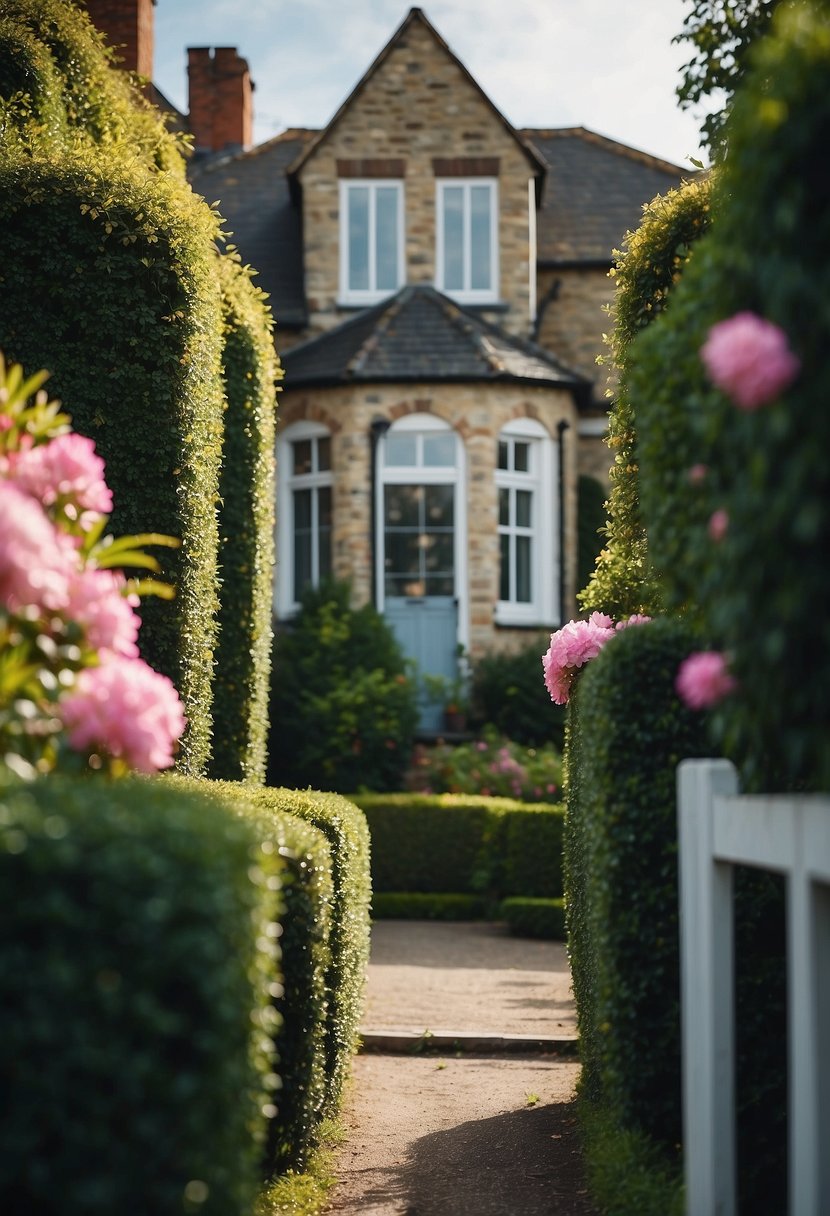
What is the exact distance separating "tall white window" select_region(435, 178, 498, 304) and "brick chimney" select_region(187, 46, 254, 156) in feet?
22.5

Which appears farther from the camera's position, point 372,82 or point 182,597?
point 372,82

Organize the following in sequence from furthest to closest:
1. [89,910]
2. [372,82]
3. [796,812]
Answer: [372,82] → [796,812] → [89,910]

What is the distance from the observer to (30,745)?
4.01 metres

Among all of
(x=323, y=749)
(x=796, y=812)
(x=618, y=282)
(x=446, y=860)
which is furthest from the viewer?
(x=323, y=749)

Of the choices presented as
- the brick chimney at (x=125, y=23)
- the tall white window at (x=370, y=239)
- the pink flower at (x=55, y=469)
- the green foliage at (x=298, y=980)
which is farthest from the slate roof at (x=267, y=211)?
the pink flower at (x=55, y=469)

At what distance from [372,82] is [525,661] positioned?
8.94 m

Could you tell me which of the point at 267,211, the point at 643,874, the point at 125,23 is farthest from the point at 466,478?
the point at 643,874

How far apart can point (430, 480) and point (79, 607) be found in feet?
50.7

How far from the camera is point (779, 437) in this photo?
308 cm

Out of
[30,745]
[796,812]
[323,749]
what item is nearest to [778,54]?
[796,812]

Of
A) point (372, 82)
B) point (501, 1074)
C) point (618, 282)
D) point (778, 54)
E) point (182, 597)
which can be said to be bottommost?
point (501, 1074)

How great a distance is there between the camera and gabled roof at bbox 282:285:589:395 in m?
19.1

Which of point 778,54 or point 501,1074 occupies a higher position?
point 778,54

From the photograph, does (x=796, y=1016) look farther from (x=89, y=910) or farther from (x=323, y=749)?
(x=323, y=749)
